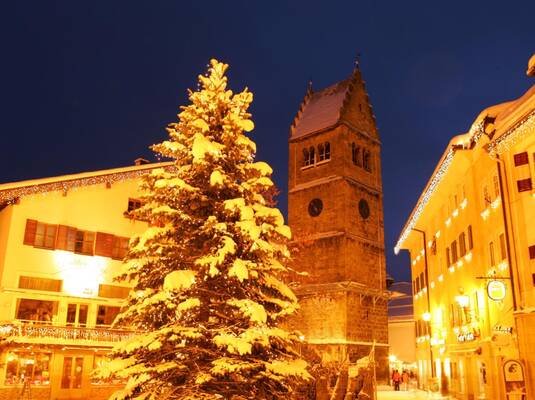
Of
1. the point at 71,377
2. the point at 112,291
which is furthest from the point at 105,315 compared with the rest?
the point at 71,377

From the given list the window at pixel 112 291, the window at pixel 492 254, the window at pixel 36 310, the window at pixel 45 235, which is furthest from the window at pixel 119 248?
the window at pixel 492 254

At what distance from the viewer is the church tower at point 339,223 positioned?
1674 inches

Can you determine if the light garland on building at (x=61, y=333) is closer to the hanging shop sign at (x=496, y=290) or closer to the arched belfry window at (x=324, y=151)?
the hanging shop sign at (x=496, y=290)

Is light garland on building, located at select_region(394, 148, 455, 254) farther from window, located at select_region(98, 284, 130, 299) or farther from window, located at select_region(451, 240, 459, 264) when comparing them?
window, located at select_region(98, 284, 130, 299)

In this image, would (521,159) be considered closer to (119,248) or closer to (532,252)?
(532,252)

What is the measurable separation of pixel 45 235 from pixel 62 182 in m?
2.86

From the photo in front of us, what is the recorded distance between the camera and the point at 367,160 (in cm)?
5100

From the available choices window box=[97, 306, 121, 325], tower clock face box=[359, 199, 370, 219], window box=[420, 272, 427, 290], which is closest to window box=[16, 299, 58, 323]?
window box=[97, 306, 121, 325]

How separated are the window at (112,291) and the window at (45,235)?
11.2ft

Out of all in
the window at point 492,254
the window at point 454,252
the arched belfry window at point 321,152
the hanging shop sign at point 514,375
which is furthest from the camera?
the arched belfry window at point 321,152

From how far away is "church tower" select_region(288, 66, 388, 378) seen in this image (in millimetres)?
42531

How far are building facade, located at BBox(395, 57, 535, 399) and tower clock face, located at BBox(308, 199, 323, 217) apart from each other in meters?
12.1

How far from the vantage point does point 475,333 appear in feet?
78.0

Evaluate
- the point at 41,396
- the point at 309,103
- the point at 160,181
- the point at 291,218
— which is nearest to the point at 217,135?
the point at 160,181
